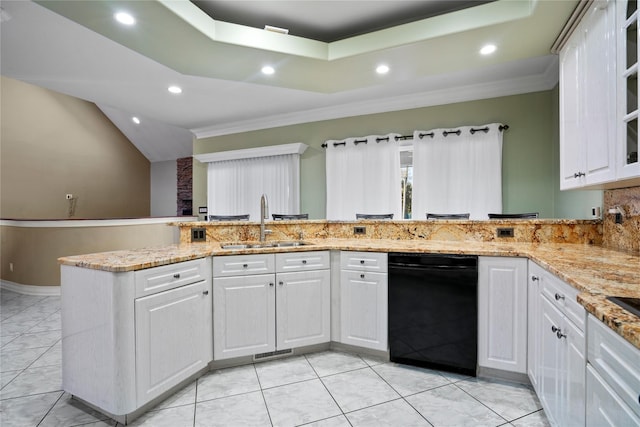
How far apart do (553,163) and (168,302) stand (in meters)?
4.31

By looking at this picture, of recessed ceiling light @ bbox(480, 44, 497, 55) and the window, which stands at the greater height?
recessed ceiling light @ bbox(480, 44, 497, 55)

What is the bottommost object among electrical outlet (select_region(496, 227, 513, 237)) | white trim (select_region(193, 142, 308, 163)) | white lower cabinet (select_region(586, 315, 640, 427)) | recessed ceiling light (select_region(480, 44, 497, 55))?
white lower cabinet (select_region(586, 315, 640, 427))

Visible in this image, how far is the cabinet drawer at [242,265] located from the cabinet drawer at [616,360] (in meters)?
1.78

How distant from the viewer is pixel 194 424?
1682 mm

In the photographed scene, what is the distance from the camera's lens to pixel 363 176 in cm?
469

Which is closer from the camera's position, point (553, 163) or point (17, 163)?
point (553, 163)

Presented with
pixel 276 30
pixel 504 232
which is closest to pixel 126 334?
pixel 276 30

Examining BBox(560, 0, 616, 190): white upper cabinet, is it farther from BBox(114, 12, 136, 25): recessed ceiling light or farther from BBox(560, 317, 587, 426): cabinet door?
BBox(114, 12, 136, 25): recessed ceiling light

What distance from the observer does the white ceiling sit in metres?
2.21

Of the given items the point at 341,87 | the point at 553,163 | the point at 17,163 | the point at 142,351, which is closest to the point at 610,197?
the point at 553,163

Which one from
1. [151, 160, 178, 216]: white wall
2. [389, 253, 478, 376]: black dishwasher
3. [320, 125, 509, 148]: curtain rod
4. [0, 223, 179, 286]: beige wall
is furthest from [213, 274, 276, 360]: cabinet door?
[151, 160, 178, 216]: white wall

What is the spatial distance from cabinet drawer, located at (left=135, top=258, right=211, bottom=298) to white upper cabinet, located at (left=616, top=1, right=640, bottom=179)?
2350 mm

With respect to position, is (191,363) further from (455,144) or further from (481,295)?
(455,144)

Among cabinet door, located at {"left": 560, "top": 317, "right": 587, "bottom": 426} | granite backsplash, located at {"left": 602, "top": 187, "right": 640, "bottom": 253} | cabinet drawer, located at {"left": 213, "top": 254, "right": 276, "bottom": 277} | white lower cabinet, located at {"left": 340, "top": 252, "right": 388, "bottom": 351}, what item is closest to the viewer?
cabinet door, located at {"left": 560, "top": 317, "right": 587, "bottom": 426}
